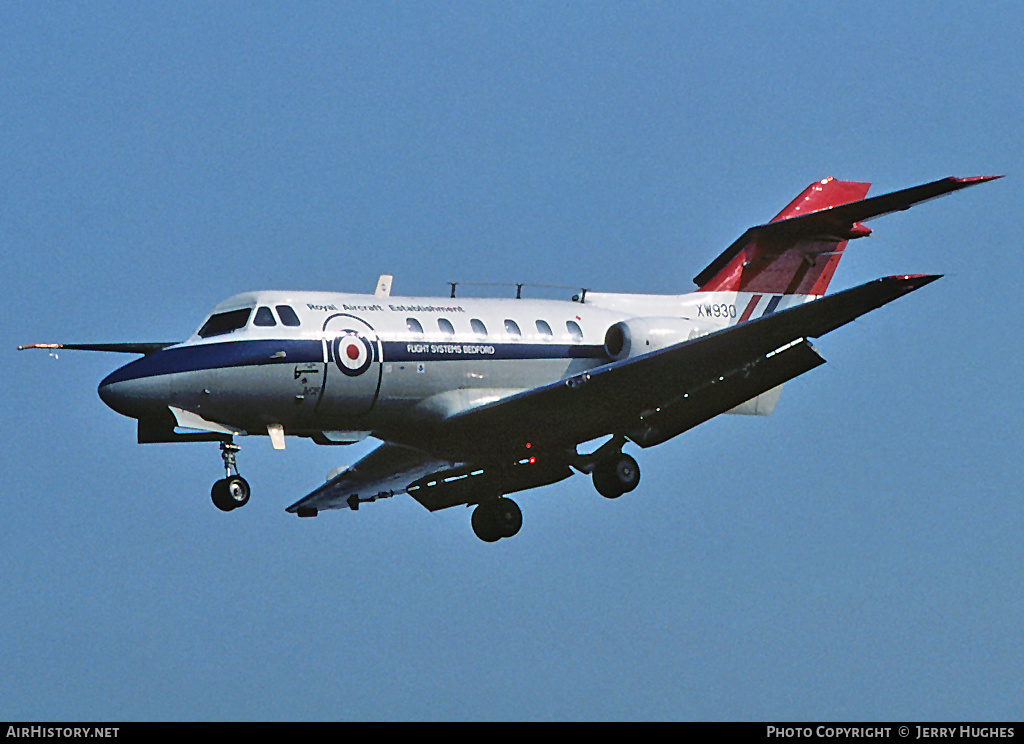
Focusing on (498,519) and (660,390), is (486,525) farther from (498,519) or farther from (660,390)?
(660,390)

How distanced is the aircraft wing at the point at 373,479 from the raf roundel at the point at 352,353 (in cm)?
423

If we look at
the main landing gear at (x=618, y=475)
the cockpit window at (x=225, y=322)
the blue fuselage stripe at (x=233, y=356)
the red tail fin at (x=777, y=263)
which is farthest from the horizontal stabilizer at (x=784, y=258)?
the cockpit window at (x=225, y=322)

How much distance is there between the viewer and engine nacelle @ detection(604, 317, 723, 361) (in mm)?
34156

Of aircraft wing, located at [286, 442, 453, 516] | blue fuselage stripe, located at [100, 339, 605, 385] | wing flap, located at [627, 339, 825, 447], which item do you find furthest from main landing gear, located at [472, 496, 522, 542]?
blue fuselage stripe, located at [100, 339, 605, 385]

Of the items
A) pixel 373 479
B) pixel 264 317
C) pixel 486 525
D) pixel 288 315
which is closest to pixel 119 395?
pixel 264 317

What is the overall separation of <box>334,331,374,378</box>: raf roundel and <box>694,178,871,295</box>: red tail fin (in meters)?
8.66

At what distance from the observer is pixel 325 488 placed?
3750 centimetres

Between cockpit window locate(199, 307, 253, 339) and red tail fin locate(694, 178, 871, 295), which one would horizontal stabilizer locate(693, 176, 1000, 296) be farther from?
cockpit window locate(199, 307, 253, 339)

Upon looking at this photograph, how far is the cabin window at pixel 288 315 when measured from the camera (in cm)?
3178

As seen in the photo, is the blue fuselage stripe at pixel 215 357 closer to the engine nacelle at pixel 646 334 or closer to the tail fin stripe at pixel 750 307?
the engine nacelle at pixel 646 334
